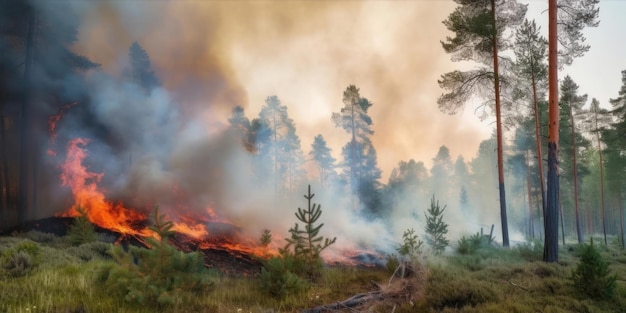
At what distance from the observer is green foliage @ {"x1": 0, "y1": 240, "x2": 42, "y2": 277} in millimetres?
7613

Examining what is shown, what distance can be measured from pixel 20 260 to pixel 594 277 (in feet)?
45.7

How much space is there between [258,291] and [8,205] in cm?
2072

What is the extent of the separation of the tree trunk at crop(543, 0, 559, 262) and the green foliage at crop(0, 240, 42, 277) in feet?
54.1

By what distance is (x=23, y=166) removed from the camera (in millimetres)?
18703

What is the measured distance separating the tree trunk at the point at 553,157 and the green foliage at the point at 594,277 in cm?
516

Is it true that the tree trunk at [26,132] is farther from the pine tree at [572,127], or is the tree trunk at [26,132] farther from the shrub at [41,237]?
the pine tree at [572,127]

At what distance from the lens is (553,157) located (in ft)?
36.1

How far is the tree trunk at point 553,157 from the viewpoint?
1091cm

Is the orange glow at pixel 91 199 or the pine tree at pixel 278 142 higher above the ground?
the pine tree at pixel 278 142

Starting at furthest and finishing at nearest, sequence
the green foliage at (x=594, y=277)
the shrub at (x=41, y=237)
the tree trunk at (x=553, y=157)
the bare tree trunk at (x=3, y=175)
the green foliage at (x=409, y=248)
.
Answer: the bare tree trunk at (x=3, y=175)
the shrub at (x=41, y=237)
the green foliage at (x=409, y=248)
the tree trunk at (x=553, y=157)
the green foliage at (x=594, y=277)

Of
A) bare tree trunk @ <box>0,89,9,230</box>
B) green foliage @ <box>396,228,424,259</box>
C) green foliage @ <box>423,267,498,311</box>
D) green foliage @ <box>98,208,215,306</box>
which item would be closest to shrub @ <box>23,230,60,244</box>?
bare tree trunk @ <box>0,89,9,230</box>

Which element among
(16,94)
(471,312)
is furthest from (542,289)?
(16,94)

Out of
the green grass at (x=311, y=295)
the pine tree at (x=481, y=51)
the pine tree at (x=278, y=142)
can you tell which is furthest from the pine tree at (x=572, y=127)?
the pine tree at (x=278, y=142)

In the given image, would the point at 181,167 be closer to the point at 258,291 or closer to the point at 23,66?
the point at 23,66
